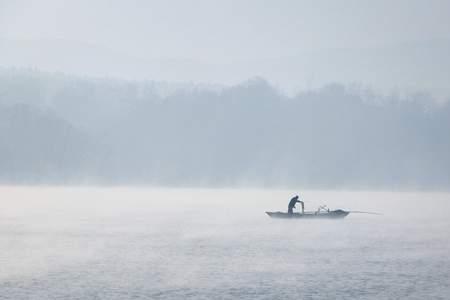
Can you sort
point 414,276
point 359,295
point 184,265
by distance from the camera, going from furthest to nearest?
point 184,265 < point 414,276 < point 359,295

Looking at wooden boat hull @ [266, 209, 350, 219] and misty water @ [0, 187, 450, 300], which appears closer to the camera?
misty water @ [0, 187, 450, 300]

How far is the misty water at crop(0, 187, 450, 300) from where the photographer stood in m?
50.3

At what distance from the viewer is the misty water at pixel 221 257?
50281 millimetres

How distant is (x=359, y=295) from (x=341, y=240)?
3189 centimetres

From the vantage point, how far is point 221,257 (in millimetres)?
66625

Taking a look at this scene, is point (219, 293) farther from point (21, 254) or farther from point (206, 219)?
point (206, 219)

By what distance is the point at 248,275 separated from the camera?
56.3 m

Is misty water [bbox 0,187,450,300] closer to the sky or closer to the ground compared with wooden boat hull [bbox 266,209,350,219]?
closer to the ground

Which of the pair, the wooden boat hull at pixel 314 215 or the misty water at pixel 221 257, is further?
the wooden boat hull at pixel 314 215

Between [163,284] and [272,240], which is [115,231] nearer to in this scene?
[272,240]

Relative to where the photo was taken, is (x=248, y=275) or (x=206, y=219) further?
(x=206, y=219)

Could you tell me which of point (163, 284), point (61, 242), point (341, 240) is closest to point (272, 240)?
point (341, 240)

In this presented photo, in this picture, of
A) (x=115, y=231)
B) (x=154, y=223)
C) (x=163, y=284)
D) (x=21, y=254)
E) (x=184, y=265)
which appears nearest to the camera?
(x=163, y=284)

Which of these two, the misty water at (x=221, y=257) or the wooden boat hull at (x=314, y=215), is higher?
the wooden boat hull at (x=314, y=215)
